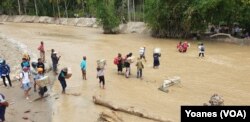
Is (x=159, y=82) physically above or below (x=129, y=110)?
below

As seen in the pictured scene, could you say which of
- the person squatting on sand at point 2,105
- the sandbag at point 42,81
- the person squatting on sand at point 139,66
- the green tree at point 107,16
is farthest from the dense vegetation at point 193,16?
the person squatting on sand at point 2,105

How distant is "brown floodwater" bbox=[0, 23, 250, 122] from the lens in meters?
17.0

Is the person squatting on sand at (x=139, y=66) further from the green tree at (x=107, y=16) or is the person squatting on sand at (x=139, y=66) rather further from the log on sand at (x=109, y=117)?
the green tree at (x=107, y=16)

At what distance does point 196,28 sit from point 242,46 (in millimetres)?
6047

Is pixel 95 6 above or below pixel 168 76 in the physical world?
above

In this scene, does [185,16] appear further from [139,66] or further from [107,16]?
[139,66]

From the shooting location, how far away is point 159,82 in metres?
22.3

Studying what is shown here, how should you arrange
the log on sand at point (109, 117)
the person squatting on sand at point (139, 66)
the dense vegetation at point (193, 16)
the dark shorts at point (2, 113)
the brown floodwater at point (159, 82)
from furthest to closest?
the dense vegetation at point (193, 16) → the person squatting on sand at point (139, 66) → the brown floodwater at point (159, 82) → the dark shorts at point (2, 113) → the log on sand at point (109, 117)

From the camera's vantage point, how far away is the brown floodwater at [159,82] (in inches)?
669

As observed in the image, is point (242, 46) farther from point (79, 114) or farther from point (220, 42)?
point (79, 114)

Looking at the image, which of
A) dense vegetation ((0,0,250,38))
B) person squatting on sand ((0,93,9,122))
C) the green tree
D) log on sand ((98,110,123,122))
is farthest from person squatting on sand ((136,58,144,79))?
the green tree

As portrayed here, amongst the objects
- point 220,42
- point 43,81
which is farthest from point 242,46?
point 43,81

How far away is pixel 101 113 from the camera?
15523 millimetres

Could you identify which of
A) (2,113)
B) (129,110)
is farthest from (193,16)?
(2,113)
